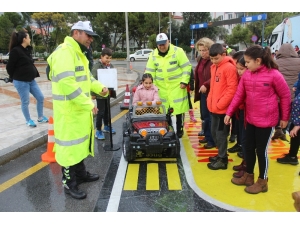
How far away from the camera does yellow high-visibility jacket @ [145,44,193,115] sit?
17.4 feet

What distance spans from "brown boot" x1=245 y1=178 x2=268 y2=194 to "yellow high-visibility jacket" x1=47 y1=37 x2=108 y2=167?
2.05 meters

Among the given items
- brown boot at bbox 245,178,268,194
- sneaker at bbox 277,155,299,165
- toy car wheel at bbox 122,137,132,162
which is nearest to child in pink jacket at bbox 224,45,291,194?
brown boot at bbox 245,178,268,194

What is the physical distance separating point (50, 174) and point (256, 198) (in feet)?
9.21

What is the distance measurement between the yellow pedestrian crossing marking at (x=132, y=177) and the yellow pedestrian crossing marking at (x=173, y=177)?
0.45 meters

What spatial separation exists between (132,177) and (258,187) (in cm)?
165

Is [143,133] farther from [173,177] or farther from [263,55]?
[263,55]

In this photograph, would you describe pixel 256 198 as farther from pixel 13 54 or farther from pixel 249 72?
pixel 13 54

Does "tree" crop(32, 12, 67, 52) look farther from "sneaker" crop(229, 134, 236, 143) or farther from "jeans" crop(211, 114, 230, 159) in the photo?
"jeans" crop(211, 114, 230, 159)

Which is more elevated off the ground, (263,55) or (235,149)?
(263,55)

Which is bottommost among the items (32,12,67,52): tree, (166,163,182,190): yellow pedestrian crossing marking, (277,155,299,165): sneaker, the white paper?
Result: (166,163,182,190): yellow pedestrian crossing marking

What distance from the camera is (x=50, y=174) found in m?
4.22

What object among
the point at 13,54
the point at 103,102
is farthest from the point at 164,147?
the point at 13,54

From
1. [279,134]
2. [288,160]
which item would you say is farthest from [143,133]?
[279,134]

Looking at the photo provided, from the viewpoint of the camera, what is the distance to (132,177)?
407 centimetres
